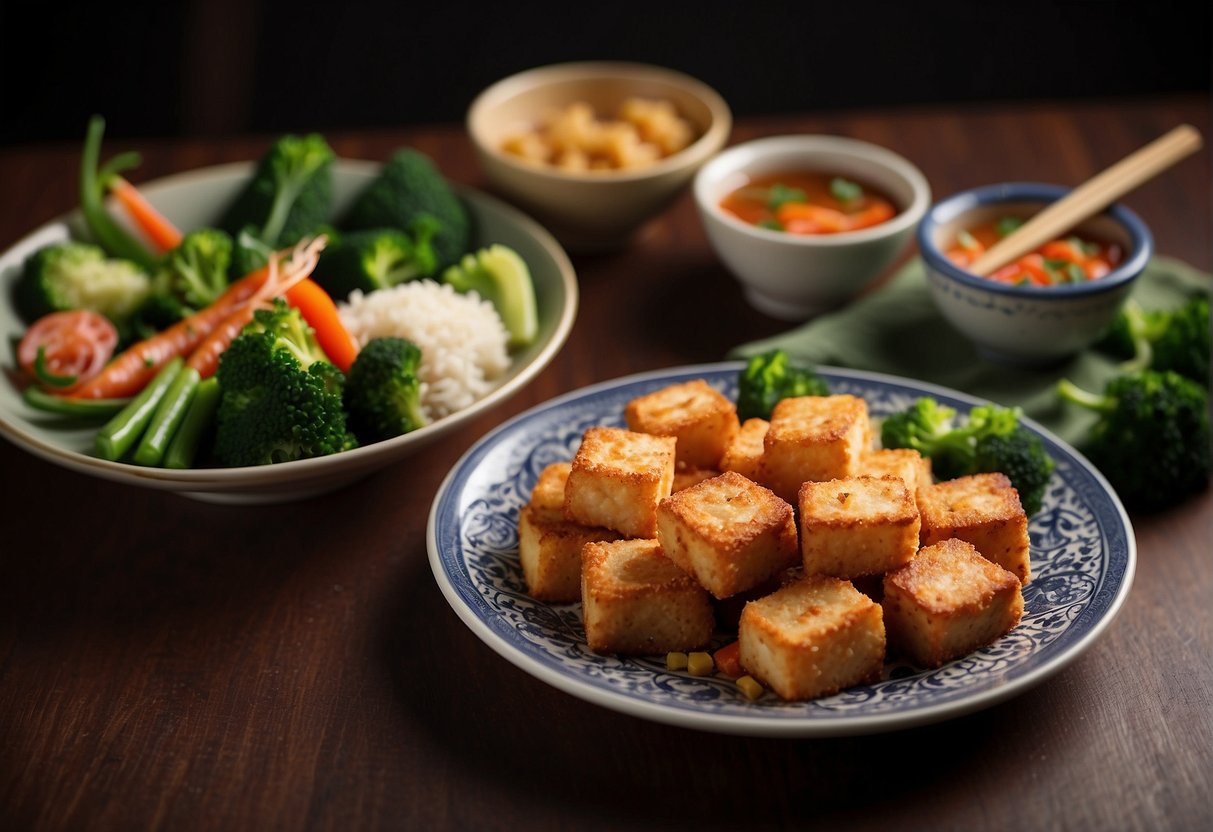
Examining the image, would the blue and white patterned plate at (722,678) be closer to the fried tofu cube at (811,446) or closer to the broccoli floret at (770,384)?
the broccoli floret at (770,384)

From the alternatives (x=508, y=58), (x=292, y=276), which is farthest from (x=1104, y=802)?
(x=508, y=58)

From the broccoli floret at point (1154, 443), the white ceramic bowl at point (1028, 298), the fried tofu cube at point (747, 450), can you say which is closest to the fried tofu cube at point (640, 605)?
the fried tofu cube at point (747, 450)

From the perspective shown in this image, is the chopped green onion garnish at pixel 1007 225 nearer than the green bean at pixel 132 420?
No

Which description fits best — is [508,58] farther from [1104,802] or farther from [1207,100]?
[1104,802]

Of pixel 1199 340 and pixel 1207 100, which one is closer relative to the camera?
pixel 1199 340

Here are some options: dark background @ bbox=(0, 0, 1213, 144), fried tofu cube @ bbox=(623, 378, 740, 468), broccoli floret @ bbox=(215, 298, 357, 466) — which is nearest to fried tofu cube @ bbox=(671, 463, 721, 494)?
fried tofu cube @ bbox=(623, 378, 740, 468)

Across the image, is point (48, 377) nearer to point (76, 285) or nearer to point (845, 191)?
point (76, 285)
